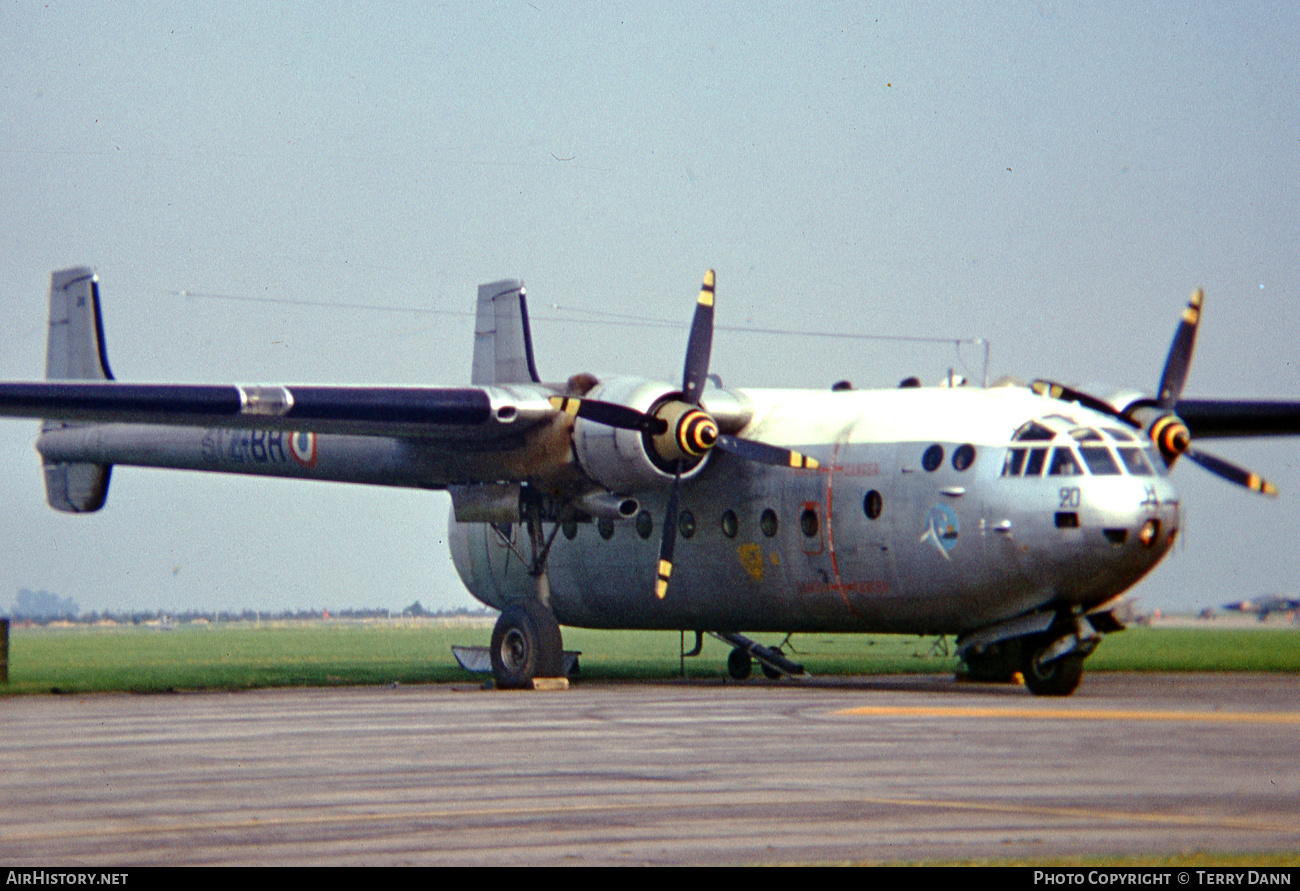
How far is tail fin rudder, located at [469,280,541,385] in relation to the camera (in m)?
30.6

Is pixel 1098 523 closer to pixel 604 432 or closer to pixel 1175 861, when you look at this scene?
pixel 604 432

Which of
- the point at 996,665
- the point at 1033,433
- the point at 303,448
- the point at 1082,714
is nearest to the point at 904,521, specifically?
the point at 1033,433

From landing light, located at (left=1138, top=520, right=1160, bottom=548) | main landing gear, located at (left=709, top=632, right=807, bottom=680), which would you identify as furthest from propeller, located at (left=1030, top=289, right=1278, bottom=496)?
main landing gear, located at (left=709, top=632, right=807, bottom=680)

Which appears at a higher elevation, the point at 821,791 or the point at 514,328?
the point at 514,328

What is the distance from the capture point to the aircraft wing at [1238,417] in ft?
96.5

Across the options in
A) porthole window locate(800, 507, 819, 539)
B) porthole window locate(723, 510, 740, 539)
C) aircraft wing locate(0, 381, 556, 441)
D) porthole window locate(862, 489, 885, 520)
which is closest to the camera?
aircraft wing locate(0, 381, 556, 441)

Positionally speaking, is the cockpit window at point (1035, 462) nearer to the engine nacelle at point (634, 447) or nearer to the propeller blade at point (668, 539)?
the engine nacelle at point (634, 447)

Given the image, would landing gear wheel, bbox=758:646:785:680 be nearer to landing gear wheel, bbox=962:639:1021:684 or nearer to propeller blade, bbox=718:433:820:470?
landing gear wheel, bbox=962:639:1021:684

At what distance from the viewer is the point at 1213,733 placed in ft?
53.8

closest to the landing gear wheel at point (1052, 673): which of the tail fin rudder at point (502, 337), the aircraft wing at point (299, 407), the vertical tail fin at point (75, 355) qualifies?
the aircraft wing at point (299, 407)

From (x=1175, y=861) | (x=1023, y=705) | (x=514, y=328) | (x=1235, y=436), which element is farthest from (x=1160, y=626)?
(x=1175, y=861)

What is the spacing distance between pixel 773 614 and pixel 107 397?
10.6 meters

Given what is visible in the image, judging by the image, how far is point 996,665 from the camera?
26.5 m

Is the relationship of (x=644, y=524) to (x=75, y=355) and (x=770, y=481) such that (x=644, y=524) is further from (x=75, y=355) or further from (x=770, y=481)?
(x=75, y=355)
